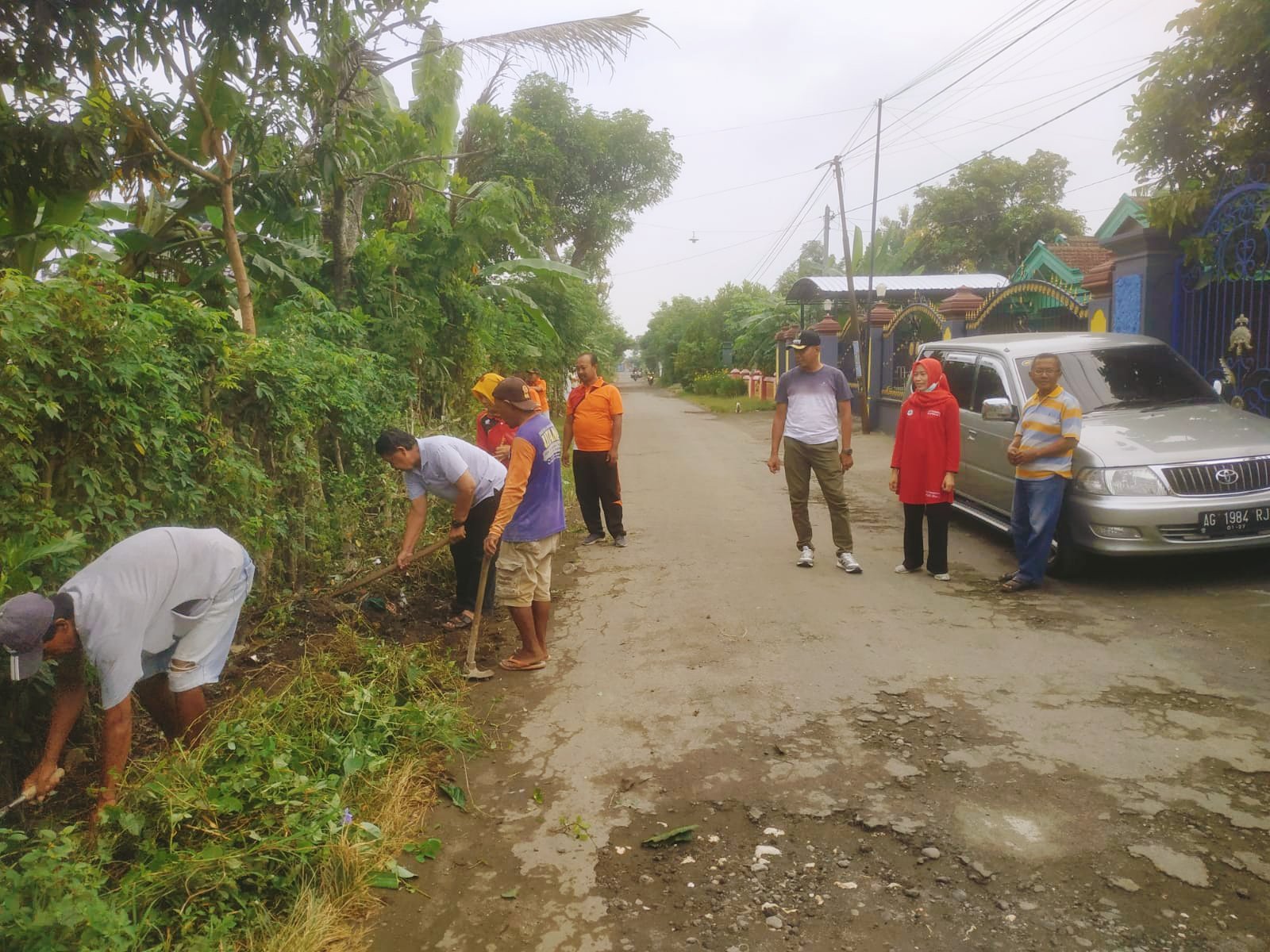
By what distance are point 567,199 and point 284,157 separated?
70.9ft

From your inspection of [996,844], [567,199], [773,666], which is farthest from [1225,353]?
[567,199]

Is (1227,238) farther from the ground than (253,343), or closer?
farther from the ground

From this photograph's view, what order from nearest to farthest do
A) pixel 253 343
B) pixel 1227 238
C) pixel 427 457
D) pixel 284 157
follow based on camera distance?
pixel 253 343
pixel 427 457
pixel 284 157
pixel 1227 238

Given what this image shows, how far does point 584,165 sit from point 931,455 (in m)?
23.1

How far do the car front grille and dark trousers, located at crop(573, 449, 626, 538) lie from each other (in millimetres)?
4443

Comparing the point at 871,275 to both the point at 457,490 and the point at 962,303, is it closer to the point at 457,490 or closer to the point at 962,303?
the point at 962,303

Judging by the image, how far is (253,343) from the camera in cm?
545

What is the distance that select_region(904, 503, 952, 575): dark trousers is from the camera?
7133 mm

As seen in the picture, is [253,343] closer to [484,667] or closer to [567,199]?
[484,667]

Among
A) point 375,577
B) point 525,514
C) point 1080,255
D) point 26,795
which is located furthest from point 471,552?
point 1080,255

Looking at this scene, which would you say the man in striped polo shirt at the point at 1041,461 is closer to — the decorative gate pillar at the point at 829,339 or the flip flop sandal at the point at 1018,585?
the flip flop sandal at the point at 1018,585

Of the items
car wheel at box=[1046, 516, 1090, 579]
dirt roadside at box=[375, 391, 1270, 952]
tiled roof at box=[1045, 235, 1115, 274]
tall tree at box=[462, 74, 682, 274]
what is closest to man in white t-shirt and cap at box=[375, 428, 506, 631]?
dirt roadside at box=[375, 391, 1270, 952]

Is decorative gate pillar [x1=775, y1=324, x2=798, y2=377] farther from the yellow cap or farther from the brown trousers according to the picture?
the yellow cap

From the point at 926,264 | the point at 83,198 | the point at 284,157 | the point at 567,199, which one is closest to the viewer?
the point at 83,198
